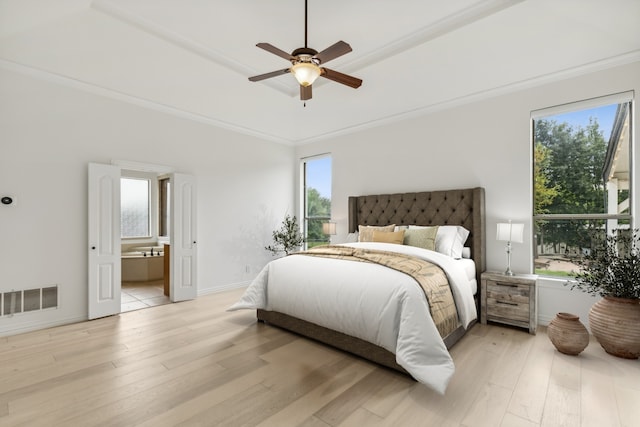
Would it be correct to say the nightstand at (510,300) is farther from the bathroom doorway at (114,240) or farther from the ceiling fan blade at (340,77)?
the bathroom doorway at (114,240)

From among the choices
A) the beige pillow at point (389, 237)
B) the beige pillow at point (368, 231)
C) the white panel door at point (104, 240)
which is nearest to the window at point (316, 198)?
the beige pillow at point (368, 231)

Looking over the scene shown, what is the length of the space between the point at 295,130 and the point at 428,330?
4272 mm

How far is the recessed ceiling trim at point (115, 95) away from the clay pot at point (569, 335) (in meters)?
4.91

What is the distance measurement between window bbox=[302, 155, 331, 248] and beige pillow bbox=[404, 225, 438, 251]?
2191 mm

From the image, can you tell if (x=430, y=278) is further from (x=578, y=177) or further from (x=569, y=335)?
(x=578, y=177)

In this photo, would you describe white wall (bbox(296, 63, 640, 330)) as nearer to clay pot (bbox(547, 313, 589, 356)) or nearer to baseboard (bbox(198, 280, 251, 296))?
clay pot (bbox(547, 313, 589, 356))

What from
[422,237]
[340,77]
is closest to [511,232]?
[422,237]

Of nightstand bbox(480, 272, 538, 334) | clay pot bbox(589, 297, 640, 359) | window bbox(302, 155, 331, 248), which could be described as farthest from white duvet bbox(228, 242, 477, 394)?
window bbox(302, 155, 331, 248)

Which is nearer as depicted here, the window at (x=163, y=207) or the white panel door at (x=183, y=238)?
the white panel door at (x=183, y=238)

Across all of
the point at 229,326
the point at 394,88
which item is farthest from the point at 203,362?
the point at 394,88

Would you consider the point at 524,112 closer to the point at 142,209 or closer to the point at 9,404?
the point at 9,404

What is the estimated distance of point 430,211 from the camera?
4.14m

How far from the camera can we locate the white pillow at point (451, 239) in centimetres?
353

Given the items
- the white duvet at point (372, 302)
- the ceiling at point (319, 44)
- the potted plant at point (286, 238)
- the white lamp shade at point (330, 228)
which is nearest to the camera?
the white duvet at point (372, 302)
